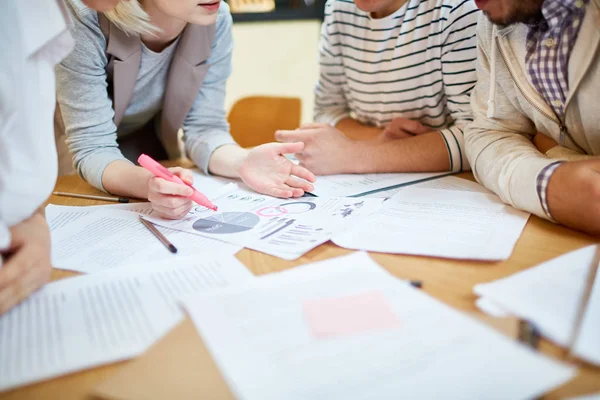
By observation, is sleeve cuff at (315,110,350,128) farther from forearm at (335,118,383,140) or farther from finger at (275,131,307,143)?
finger at (275,131,307,143)

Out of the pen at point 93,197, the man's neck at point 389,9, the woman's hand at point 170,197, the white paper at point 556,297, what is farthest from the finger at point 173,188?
the man's neck at point 389,9

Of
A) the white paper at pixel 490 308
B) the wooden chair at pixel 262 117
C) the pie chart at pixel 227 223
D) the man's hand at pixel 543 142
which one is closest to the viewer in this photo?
the white paper at pixel 490 308

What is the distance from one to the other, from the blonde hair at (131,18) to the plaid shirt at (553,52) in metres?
0.75

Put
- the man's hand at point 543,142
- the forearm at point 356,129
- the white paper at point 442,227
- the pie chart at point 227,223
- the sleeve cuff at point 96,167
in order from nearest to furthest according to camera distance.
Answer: the white paper at point 442,227 → the pie chart at point 227,223 → the man's hand at point 543,142 → the sleeve cuff at point 96,167 → the forearm at point 356,129

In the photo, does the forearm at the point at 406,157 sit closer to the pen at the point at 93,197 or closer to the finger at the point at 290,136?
the finger at the point at 290,136

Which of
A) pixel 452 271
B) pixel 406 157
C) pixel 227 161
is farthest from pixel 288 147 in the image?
pixel 452 271

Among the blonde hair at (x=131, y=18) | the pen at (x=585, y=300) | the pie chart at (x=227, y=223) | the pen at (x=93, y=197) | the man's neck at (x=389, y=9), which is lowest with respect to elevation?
the pen at (x=93, y=197)

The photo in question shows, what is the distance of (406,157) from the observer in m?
1.10

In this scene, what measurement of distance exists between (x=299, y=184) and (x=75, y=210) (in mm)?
434

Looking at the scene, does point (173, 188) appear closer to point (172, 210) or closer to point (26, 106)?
point (172, 210)

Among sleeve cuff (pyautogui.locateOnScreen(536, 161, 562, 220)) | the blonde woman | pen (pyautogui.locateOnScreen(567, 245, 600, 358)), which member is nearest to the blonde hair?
the blonde woman

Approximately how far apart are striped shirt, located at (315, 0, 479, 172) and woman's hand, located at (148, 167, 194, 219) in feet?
1.91

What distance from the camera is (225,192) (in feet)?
3.35

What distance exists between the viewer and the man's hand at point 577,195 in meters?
0.71
